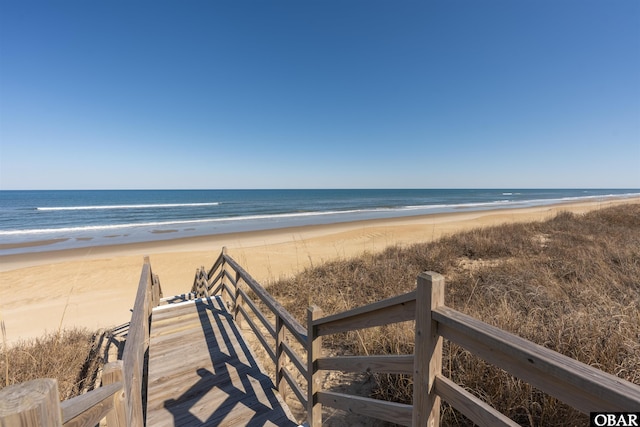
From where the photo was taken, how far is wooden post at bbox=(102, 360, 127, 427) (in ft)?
4.34

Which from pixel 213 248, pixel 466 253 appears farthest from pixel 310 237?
pixel 466 253

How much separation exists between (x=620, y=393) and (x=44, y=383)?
69.5 inches

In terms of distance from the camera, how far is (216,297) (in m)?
6.21

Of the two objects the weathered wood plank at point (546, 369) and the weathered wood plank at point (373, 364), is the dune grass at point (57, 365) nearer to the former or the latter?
the weathered wood plank at point (373, 364)

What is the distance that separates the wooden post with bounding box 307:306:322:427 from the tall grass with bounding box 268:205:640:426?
821 millimetres

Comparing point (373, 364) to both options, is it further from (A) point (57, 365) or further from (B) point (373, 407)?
(A) point (57, 365)

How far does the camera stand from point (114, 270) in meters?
11.1

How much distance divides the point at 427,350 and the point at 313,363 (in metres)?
1.45

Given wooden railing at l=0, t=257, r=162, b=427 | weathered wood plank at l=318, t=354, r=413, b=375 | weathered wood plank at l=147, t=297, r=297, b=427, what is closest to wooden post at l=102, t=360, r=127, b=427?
wooden railing at l=0, t=257, r=162, b=427

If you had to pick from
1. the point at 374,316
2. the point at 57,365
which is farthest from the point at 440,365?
the point at 57,365

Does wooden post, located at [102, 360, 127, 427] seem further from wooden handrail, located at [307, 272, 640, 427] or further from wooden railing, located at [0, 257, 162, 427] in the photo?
wooden handrail, located at [307, 272, 640, 427]

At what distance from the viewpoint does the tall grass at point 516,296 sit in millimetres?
2543

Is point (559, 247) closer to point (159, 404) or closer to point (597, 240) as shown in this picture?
point (597, 240)

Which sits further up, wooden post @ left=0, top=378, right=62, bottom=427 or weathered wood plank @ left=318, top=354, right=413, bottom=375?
wooden post @ left=0, top=378, right=62, bottom=427
